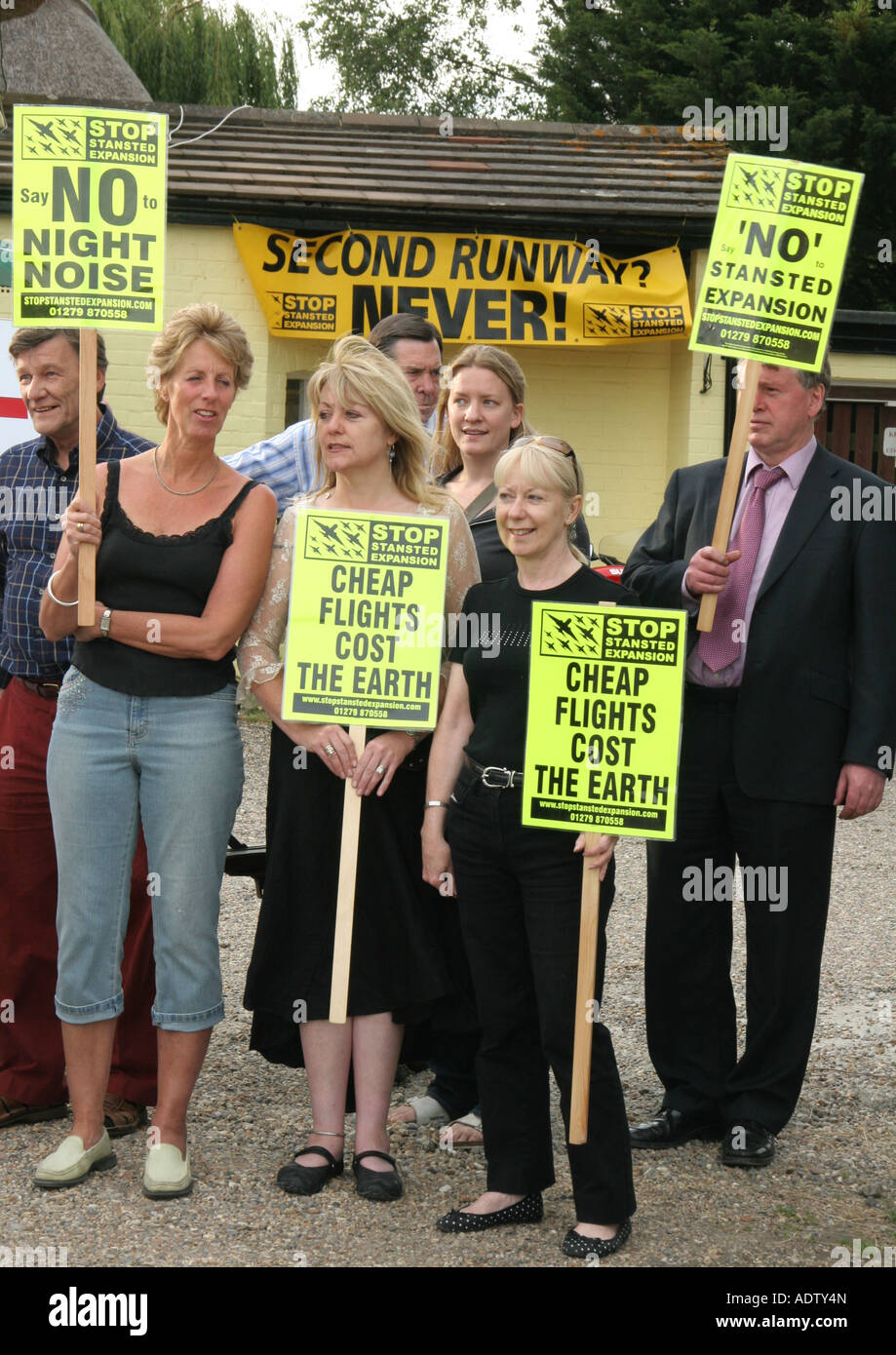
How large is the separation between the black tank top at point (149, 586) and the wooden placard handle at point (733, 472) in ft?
Result: 4.25

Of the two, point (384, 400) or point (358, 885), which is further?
point (358, 885)

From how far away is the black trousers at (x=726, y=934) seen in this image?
14.0 feet

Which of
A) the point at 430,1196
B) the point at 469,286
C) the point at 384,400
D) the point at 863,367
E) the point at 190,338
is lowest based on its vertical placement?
the point at 430,1196

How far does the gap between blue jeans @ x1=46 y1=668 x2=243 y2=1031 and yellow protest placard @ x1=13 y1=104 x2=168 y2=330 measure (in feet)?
3.10

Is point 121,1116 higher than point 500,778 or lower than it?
lower

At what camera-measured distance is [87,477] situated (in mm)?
3803

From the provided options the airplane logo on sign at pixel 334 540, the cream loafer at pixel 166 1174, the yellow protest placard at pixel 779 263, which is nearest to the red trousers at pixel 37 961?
the cream loafer at pixel 166 1174

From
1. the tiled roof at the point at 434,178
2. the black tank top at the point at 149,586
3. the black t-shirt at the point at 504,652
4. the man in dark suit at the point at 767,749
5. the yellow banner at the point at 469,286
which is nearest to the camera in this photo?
the black t-shirt at the point at 504,652

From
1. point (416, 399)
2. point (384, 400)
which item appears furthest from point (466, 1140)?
point (416, 399)

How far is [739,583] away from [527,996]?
1361 millimetres

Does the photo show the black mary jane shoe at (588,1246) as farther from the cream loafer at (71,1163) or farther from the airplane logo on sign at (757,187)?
the airplane logo on sign at (757,187)

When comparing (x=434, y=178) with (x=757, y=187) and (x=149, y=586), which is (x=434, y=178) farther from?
(x=149, y=586)

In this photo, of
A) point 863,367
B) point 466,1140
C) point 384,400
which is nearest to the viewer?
point 384,400

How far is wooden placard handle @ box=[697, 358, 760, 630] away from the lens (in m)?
3.91
